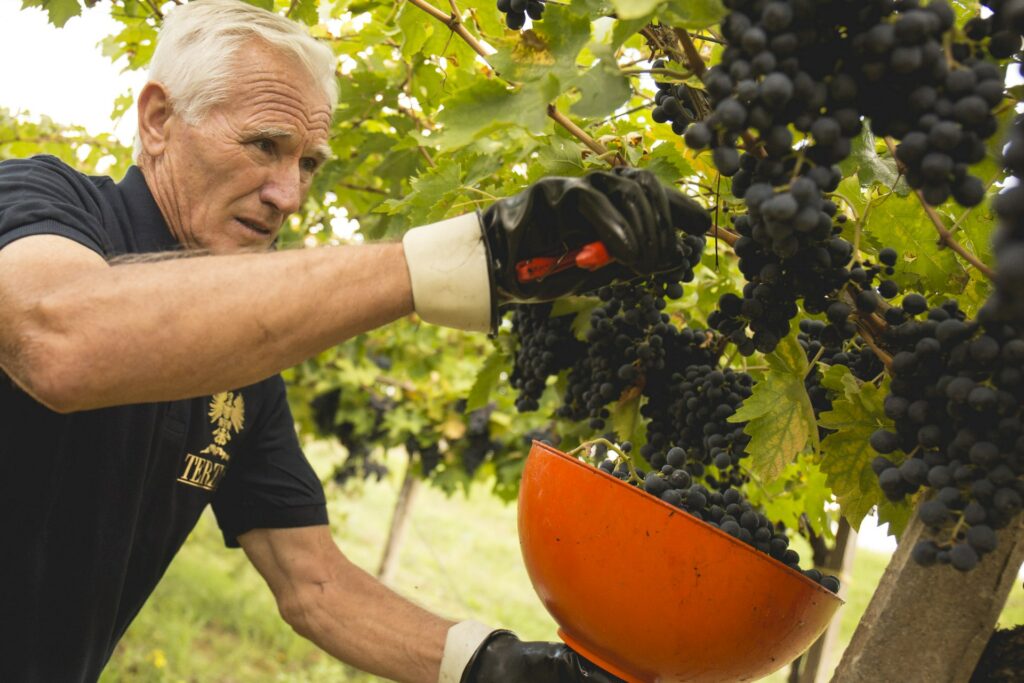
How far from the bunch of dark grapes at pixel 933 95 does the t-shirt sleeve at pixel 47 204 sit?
1208mm

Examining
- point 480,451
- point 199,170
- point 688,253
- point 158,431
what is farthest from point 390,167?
point 480,451

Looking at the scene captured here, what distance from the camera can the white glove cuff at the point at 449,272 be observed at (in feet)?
4.38

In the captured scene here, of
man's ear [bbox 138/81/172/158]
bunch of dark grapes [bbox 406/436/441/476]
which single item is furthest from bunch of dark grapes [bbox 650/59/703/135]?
bunch of dark grapes [bbox 406/436/441/476]

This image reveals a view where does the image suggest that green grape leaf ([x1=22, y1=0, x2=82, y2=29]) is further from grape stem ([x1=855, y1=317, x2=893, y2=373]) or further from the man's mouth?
grape stem ([x1=855, y1=317, x2=893, y2=373])

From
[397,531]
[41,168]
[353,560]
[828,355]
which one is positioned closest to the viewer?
[828,355]

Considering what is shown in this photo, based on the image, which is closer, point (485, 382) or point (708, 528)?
point (708, 528)

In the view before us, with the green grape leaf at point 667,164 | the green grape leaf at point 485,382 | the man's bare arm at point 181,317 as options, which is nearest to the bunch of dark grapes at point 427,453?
the green grape leaf at point 485,382

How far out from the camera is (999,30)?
1.03 meters

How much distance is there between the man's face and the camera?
2033 millimetres

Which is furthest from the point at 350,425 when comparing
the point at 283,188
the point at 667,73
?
the point at 667,73

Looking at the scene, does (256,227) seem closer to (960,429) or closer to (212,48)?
(212,48)

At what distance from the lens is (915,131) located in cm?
99

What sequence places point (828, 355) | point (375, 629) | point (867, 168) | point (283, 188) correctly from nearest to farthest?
1. point (867, 168)
2. point (828, 355)
3. point (283, 188)
4. point (375, 629)

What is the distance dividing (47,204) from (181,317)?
43 centimetres
